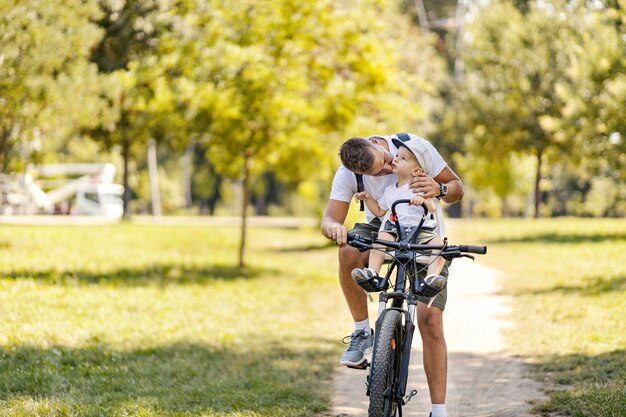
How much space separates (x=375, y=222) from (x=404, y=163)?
67cm

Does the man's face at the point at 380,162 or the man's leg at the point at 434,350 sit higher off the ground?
the man's face at the point at 380,162

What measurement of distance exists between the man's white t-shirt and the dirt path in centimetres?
183

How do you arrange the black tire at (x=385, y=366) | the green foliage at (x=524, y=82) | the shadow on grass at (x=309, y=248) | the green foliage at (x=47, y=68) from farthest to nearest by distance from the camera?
the green foliage at (x=524, y=82) → the shadow on grass at (x=309, y=248) → the green foliage at (x=47, y=68) → the black tire at (x=385, y=366)

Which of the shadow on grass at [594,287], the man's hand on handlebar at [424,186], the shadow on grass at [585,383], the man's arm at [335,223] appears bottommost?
the shadow on grass at [585,383]

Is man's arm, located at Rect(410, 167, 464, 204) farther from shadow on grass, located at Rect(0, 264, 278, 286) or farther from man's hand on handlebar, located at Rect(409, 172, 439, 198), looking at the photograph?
shadow on grass, located at Rect(0, 264, 278, 286)

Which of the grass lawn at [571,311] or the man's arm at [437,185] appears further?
the grass lawn at [571,311]

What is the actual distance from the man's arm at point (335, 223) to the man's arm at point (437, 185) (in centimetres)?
53

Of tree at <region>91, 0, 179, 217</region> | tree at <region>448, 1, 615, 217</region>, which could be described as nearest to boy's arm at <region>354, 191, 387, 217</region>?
tree at <region>91, 0, 179, 217</region>

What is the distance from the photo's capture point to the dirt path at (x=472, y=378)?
670cm

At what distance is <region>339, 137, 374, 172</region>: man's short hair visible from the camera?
518 cm

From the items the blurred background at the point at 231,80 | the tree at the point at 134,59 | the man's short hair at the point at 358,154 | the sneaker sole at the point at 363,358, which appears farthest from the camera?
the tree at the point at 134,59

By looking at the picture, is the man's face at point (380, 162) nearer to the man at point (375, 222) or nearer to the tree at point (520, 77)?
the man at point (375, 222)

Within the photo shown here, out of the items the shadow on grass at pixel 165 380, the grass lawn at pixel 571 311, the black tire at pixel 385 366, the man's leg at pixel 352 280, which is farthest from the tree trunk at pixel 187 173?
the black tire at pixel 385 366

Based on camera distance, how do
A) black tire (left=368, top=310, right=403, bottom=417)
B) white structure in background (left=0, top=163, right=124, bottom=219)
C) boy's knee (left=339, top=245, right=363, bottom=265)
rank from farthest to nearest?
white structure in background (left=0, top=163, right=124, bottom=219)
boy's knee (left=339, top=245, right=363, bottom=265)
black tire (left=368, top=310, right=403, bottom=417)
